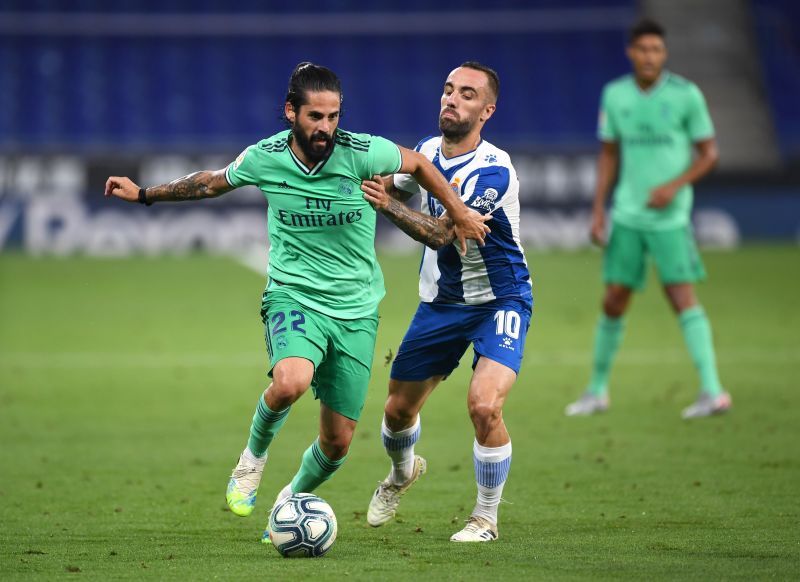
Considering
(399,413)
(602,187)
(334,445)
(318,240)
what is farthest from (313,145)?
(602,187)

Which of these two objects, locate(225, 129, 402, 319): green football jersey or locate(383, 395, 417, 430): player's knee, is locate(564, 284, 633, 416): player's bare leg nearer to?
locate(383, 395, 417, 430): player's knee

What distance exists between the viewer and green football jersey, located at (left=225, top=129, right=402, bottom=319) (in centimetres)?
608

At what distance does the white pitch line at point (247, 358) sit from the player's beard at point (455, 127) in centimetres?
657

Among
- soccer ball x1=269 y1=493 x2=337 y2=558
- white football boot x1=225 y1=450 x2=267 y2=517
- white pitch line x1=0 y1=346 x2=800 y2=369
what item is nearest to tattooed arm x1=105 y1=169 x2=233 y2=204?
white football boot x1=225 y1=450 x2=267 y2=517

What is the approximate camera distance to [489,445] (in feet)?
20.4

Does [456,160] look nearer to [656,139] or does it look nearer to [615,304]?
[615,304]

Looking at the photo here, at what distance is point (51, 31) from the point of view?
32.0m

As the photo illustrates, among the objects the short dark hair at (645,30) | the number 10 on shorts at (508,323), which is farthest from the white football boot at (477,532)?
the short dark hair at (645,30)

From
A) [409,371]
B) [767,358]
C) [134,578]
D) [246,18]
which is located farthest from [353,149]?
[246,18]

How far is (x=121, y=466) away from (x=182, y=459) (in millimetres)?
421

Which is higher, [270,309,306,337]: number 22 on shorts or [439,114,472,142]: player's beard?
[439,114,472,142]: player's beard

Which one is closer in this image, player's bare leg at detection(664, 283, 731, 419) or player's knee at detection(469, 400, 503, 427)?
player's knee at detection(469, 400, 503, 427)

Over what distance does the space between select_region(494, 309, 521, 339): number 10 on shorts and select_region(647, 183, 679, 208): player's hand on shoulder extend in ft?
12.4

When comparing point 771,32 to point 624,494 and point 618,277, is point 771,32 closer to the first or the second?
point 618,277
